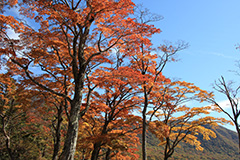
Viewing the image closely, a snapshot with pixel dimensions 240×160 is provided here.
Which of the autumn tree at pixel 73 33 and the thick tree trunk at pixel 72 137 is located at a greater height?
the autumn tree at pixel 73 33

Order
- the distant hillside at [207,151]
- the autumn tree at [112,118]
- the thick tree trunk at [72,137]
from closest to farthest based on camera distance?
the thick tree trunk at [72,137] < the autumn tree at [112,118] < the distant hillside at [207,151]

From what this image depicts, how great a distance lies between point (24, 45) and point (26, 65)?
1508mm

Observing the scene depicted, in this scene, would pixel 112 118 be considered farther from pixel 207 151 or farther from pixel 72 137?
pixel 207 151

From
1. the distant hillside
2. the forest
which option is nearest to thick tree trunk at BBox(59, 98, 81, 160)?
the forest

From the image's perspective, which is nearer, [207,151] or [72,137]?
[72,137]

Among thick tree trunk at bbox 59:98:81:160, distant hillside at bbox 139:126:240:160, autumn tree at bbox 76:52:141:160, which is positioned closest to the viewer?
thick tree trunk at bbox 59:98:81:160

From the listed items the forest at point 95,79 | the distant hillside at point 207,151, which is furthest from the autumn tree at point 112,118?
the distant hillside at point 207,151

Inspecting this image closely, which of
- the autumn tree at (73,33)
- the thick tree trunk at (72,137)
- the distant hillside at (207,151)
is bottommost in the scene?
the distant hillside at (207,151)

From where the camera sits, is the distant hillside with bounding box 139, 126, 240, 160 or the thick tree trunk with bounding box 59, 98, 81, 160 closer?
the thick tree trunk with bounding box 59, 98, 81, 160

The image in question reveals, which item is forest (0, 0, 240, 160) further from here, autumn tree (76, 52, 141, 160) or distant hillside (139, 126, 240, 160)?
distant hillside (139, 126, 240, 160)

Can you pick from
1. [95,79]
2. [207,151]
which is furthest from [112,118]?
[207,151]

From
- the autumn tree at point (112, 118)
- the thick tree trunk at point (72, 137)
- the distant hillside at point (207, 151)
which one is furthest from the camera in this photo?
the distant hillside at point (207, 151)

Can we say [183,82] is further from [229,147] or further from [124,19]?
[229,147]

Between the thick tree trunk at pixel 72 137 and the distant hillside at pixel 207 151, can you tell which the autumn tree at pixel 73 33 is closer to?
the thick tree trunk at pixel 72 137
